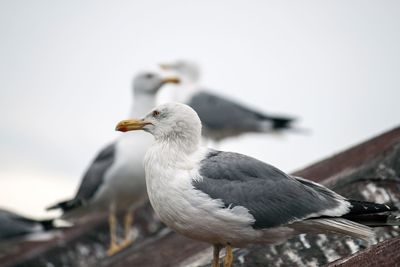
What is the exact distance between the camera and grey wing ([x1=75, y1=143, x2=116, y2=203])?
11.0 m

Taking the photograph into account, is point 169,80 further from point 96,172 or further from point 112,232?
point 112,232

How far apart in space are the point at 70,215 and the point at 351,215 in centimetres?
657

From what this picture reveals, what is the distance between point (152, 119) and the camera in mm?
6570

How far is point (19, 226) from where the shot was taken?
13375 mm

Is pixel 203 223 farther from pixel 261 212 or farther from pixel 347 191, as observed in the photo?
pixel 347 191

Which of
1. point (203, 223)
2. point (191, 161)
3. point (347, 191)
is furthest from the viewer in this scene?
point (347, 191)

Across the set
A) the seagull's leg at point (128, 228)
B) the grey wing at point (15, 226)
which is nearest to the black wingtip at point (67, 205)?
the seagull's leg at point (128, 228)

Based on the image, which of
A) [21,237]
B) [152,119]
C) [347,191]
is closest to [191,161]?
[152,119]

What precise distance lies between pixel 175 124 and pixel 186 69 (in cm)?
1200

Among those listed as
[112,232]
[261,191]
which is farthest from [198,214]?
[112,232]

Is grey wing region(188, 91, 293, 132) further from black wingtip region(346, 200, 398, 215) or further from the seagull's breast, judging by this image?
black wingtip region(346, 200, 398, 215)

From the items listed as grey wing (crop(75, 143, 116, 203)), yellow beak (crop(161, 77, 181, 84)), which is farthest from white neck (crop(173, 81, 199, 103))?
grey wing (crop(75, 143, 116, 203))

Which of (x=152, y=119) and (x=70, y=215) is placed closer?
(x=152, y=119)

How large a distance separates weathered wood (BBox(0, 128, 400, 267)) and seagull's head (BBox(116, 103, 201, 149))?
109cm
